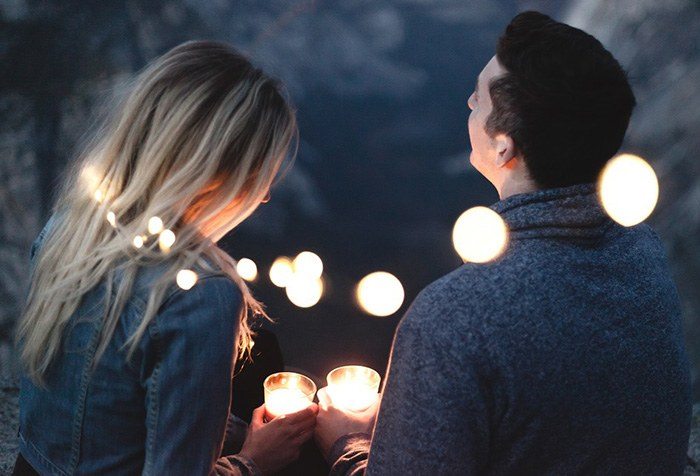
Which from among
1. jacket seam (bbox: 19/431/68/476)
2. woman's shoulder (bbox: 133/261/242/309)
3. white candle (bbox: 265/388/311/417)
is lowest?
jacket seam (bbox: 19/431/68/476)

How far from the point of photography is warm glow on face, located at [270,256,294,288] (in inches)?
88.8

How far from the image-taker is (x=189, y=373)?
0.90 metres

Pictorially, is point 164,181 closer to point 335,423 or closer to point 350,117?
point 335,423

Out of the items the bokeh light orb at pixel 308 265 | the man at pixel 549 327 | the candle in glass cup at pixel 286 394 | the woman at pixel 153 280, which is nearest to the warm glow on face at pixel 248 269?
the bokeh light orb at pixel 308 265

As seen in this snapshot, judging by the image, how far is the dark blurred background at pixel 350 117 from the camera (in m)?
1.95

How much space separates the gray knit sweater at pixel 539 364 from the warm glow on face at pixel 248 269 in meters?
1.31

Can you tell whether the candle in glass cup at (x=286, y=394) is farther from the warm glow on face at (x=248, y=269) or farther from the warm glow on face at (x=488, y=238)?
the warm glow on face at (x=248, y=269)

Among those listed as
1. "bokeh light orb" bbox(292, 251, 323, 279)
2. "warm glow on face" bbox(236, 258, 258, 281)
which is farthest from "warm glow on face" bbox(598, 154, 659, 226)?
"warm glow on face" bbox(236, 258, 258, 281)

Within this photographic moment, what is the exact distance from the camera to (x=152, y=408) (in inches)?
35.9

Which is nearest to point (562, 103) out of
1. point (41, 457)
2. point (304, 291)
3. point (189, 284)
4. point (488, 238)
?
point (488, 238)

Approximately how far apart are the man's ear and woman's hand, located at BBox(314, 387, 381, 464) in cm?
57

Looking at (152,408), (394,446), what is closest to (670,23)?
(394,446)

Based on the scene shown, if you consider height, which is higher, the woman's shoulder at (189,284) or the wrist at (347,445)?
the woman's shoulder at (189,284)

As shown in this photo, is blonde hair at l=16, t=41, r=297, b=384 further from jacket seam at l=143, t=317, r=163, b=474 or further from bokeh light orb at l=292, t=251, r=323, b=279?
bokeh light orb at l=292, t=251, r=323, b=279
